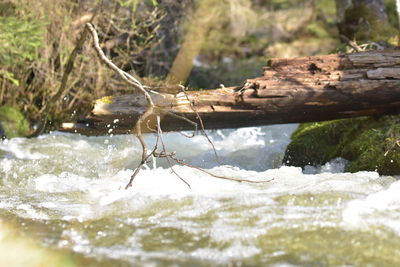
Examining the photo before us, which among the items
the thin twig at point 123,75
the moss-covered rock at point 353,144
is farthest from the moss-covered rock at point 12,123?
the moss-covered rock at point 353,144

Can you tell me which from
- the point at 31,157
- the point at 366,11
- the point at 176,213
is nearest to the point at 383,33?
the point at 366,11

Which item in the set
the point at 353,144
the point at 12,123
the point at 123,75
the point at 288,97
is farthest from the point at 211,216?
the point at 12,123

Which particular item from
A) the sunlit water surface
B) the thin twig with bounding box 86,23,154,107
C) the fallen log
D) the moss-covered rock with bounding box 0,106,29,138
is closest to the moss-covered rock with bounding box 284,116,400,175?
the sunlit water surface

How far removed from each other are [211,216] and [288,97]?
221cm

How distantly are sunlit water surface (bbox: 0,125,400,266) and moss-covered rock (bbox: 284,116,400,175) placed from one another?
0.25m

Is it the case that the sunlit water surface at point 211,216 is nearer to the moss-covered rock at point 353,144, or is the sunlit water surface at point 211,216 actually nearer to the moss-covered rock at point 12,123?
the moss-covered rock at point 353,144

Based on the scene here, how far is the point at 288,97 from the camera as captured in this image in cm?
596

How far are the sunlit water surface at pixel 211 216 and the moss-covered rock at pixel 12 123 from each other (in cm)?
309

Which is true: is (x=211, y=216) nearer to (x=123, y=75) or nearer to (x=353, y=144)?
(x=123, y=75)

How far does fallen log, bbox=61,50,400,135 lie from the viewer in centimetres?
597

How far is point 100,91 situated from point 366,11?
5.42 metres

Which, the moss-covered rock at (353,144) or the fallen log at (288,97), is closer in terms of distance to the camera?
the moss-covered rock at (353,144)

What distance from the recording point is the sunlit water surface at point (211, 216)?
135 inches

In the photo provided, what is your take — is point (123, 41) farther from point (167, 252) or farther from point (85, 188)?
point (167, 252)
